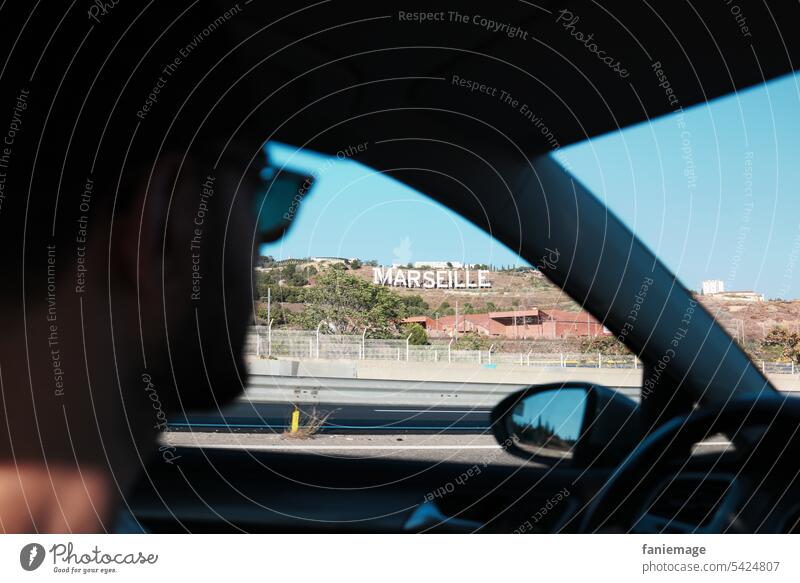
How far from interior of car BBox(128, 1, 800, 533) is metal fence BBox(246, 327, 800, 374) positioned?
78 mm

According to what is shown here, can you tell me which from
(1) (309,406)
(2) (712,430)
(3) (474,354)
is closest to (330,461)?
(1) (309,406)

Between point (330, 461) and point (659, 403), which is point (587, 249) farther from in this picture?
point (330, 461)

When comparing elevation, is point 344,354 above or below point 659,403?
above

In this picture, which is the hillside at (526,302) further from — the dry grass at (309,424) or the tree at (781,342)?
the dry grass at (309,424)

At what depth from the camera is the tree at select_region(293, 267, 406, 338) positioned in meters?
1.65

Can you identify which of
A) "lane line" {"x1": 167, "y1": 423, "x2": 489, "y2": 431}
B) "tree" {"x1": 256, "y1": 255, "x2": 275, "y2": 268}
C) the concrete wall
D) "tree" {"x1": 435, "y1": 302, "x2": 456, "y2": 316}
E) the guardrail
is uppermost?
"tree" {"x1": 256, "y1": 255, "x2": 275, "y2": 268}

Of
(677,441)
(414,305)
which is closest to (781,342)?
(677,441)

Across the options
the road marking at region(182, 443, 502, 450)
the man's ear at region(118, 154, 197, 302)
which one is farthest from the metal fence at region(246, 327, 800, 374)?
the man's ear at region(118, 154, 197, 302)

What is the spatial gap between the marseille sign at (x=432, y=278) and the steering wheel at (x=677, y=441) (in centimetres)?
58

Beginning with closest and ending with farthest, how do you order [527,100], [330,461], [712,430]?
[712,430], [527,100], [330,461]

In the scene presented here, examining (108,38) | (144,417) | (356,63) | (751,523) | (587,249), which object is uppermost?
(356,63)

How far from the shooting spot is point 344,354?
5.70ft

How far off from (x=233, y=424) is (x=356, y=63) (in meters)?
1.05

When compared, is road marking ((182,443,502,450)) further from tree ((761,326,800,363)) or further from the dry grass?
tree ((761,326,800,363))
